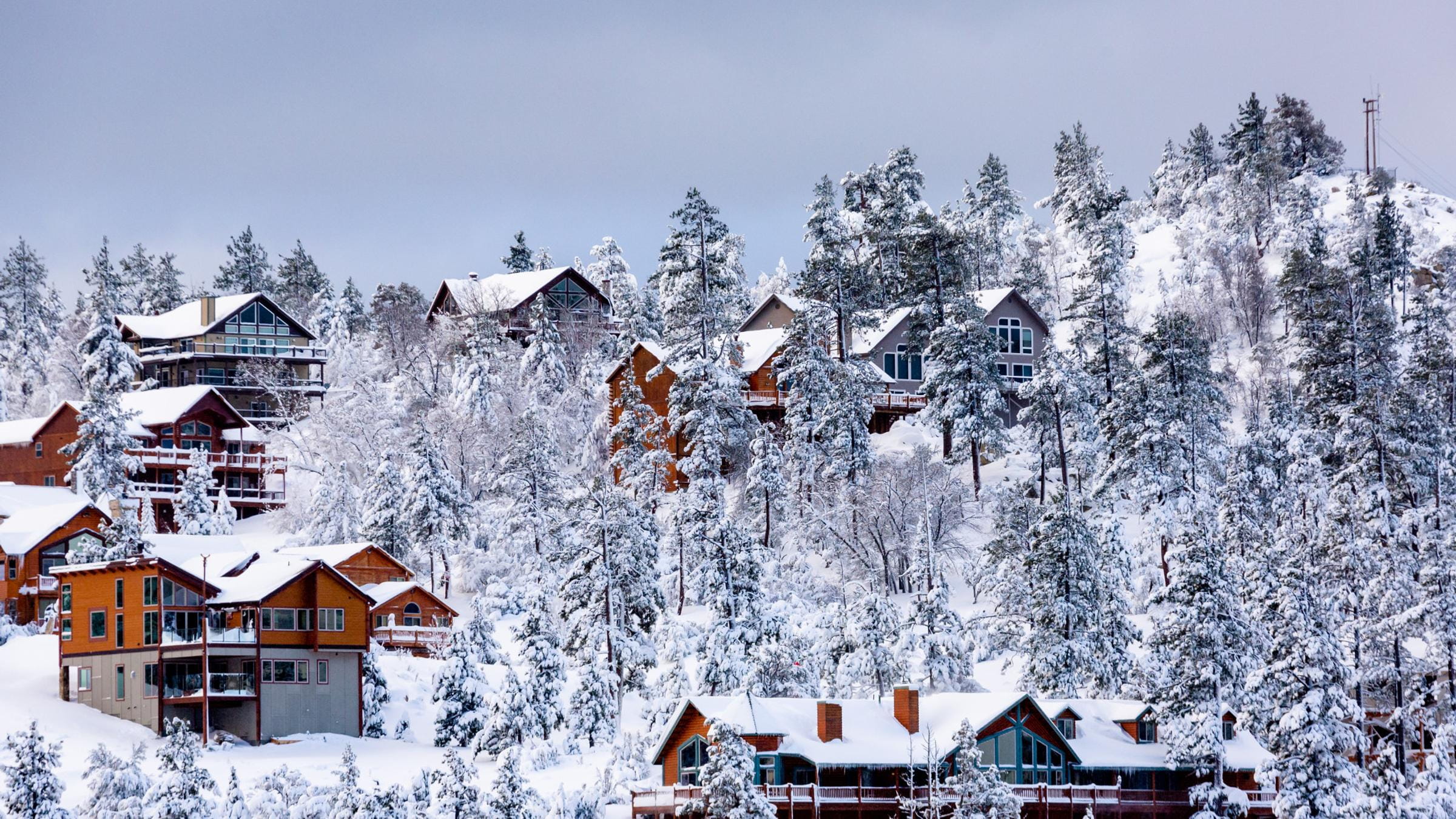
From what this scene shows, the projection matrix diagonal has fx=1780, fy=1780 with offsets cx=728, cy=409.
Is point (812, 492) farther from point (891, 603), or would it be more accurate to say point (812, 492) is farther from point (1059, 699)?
point (1059, 699)

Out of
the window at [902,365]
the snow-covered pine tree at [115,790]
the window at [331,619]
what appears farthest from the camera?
the window at [902,365]

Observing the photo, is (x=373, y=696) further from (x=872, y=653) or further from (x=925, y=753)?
(x=925, y=753)

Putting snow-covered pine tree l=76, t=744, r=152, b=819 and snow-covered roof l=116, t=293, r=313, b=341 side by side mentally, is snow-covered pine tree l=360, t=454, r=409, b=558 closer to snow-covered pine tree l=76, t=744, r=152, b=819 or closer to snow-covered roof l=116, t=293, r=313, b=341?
snow-covered pine tree l=76, t=744, r=152, b=819

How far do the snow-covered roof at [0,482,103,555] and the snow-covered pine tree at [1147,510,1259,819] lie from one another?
46.1 metres

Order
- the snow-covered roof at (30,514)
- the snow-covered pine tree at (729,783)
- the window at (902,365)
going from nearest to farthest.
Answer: the snow-covered pine tree at (729,783)
the snow-covered roof at (30,514)
the window at (902,365)

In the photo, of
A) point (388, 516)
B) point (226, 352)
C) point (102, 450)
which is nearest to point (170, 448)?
point (102, 450)

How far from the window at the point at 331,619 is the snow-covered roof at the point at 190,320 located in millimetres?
48576

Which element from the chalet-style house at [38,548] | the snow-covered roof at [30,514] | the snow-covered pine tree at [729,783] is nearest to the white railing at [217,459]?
the snow-covered roof at [30,514]

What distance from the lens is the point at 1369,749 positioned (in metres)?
57.0

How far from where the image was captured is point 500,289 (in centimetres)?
11062

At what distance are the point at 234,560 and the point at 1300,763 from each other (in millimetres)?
37712

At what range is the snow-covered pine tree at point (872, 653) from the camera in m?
62.6

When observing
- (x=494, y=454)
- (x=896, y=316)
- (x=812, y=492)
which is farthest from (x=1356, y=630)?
(x=494, y=454)

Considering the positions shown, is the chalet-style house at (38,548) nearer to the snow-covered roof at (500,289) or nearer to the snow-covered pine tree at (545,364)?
the snow-covered pine tree at (545,364)
